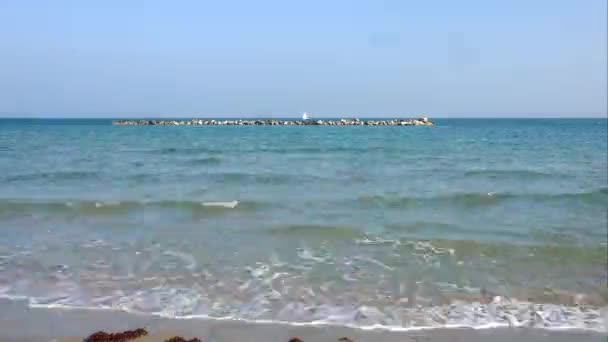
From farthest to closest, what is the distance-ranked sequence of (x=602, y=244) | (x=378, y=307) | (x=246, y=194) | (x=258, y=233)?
1. (x=246, y=194)
2. (x=258, y=233)
3. (x=602, y=244)
4. (x=378, y=307)

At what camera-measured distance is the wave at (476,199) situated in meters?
13.2

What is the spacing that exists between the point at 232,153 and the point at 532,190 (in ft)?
54.1

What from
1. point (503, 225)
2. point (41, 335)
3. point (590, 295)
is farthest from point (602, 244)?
point (41, 335)

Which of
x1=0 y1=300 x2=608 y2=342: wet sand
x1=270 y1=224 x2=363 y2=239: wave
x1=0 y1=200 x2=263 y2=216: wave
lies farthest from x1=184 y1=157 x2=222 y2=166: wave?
x1=0 y1=300 x2=608 y2=342: wet sand

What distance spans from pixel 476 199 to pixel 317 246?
631cm

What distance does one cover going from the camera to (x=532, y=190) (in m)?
15.2

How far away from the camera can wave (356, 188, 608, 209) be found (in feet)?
43.3

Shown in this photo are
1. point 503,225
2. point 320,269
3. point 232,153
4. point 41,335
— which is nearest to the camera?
point 41,335

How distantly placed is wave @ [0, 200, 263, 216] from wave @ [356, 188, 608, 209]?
10.4ft

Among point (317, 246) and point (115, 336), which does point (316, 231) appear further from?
point (115, 336)

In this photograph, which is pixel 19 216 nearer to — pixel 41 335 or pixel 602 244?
pixel 41 335

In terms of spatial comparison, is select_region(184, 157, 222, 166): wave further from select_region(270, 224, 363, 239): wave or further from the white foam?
select_region(270, 224, 363, 239): wave

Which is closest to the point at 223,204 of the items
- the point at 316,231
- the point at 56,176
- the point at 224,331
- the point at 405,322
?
the point at 316,231

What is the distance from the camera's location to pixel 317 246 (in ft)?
30.1
